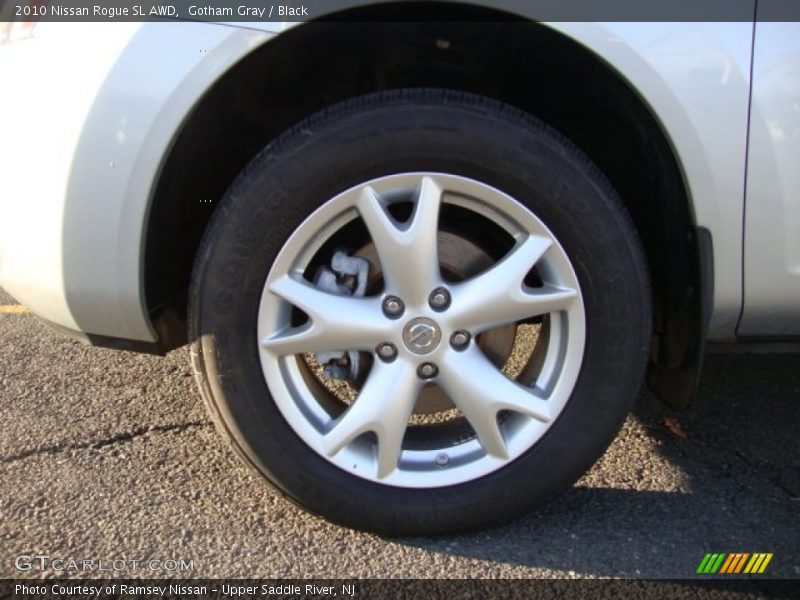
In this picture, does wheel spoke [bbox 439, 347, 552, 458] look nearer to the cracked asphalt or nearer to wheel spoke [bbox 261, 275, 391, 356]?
wheel spoke [bbox 261, 275, 391, 356]

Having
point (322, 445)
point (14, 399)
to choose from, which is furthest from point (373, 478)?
point (14, 399)

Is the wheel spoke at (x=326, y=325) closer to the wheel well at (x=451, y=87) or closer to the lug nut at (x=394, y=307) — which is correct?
the lug nut at (x=394, y=307)

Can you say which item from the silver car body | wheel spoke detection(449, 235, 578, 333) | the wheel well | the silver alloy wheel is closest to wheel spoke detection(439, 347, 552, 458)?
the silver alloy wheel

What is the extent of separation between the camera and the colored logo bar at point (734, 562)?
203cm

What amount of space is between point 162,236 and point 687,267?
51.6 inches

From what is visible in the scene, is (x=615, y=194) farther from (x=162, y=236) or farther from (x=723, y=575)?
(x=162, y=236)

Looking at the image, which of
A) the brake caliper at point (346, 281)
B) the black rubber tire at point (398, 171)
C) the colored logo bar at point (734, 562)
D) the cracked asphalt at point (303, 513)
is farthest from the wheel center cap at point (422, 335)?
the colored logo bar at point (734, 562)

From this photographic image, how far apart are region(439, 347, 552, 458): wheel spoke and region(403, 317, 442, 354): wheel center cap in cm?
6

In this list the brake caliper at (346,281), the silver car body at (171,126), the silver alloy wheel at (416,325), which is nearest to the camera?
the silver car body at (171,126)

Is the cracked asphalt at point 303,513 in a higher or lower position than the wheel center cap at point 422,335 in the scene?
lower

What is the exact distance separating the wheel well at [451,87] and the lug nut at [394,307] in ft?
1.96

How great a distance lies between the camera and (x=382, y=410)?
2031 millimetres

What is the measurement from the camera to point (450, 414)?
266 centimetres

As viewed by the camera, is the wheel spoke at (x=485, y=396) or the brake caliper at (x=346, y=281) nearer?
the wheel spoke at (x=485, y=396)
